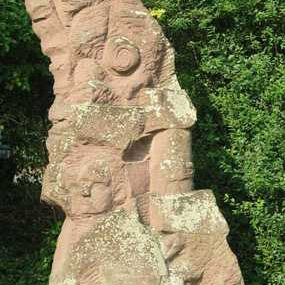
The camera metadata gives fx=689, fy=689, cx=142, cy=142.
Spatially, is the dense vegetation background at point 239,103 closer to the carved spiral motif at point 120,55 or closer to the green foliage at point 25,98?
the green foliage at point 25,98

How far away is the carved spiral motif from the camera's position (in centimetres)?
379

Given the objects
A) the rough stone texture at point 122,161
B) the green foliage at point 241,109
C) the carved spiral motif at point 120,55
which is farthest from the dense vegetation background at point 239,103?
the carved spiral motif at point 120,55

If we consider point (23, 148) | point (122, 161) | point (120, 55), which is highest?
point (120, 55)

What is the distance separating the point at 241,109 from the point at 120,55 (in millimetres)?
1702

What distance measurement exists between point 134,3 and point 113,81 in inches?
18.8

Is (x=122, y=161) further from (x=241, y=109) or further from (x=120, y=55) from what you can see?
(x=241, y=109)

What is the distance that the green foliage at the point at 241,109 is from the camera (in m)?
5.03

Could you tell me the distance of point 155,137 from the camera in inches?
151

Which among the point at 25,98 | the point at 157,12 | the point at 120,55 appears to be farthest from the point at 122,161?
the point at 25,98

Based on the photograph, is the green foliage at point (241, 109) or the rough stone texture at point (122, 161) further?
the green foliage at point (241, 109)

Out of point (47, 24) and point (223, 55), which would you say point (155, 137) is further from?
point (223, 55)

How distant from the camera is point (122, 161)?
3678 millimetres

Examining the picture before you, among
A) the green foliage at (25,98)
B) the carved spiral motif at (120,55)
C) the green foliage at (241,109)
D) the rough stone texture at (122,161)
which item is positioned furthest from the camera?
the green foliage at (25,98)

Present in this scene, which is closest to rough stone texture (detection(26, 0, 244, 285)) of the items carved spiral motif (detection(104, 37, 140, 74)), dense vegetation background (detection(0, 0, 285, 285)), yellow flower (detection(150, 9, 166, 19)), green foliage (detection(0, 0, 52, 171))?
carved spiral motif (detection(104, 37, 140, 74))
